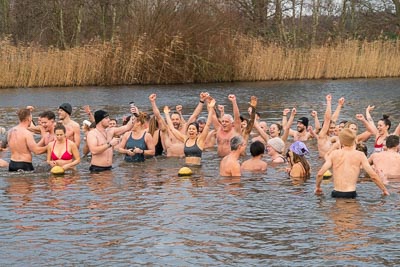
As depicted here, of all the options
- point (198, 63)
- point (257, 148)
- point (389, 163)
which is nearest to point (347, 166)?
point (389, 163)

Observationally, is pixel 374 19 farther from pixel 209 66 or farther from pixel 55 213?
pixel 55 213

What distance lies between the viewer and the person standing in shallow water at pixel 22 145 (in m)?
13.4

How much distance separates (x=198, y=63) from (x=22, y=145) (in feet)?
68.1

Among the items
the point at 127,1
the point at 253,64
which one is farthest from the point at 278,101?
the point at 127,1

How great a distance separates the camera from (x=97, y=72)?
1270 inches

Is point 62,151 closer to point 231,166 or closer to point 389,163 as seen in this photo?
point 231,166

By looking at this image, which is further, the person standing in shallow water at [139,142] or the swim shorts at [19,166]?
the person standing in shallow water at [139,142]

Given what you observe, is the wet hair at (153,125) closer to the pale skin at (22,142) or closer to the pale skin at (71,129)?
the pale skin at (71,129)

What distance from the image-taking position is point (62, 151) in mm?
13617

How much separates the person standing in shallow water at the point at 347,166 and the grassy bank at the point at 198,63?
Result: 2194cm

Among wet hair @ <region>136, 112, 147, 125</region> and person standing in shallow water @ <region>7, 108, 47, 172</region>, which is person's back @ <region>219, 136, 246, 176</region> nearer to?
wet hair @ <region>136, 112, 147, 125</region>

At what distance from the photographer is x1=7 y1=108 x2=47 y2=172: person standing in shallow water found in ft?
44.0

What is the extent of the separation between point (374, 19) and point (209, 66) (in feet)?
51.2

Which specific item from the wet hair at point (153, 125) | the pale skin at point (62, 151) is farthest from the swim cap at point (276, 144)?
the pale skin at point (62, 151)
